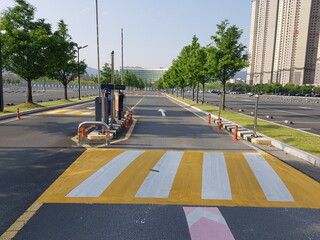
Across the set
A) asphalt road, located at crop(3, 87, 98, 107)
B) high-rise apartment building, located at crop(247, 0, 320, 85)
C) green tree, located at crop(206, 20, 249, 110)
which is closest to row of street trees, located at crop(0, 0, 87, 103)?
asphalt road, located at crop(3, 87, 98, 107)

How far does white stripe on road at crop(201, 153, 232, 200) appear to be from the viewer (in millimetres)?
4914

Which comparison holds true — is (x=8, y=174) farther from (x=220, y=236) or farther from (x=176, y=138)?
(x=176, y=138)

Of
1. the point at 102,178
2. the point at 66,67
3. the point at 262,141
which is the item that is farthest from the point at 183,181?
the point at 66,67

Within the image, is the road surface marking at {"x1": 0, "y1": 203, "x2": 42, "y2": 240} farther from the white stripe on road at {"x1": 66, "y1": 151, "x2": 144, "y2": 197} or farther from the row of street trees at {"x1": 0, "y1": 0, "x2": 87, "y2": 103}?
the row of street trees at {"x1": 0, "y1": 0, "x2": 87, "y2": 103}

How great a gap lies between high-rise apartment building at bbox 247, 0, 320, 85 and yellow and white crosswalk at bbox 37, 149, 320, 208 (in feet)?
437

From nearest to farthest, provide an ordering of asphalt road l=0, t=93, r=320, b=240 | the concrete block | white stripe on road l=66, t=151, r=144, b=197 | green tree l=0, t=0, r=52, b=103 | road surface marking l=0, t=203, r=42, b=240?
road surface marking l=0, t=203, r=42, b=240 → asphalt road l=0, t=93, r=320, b=240 → white stripe on road l=66, t=151, r=144, b=197 → the concrete block → green tree l=0, t=0, r=52, b=103

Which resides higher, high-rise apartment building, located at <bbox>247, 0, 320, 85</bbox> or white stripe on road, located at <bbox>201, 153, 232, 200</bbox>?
high-rise apartment building, located at <bbox>247, 0, 320, 85</bbox>

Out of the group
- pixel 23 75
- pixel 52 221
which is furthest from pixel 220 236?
pixel 23 75

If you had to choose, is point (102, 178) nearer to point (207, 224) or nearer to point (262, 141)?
point (207, 224)

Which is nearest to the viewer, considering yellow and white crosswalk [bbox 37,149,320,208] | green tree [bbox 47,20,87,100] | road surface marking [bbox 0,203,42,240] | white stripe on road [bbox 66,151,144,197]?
road surface marking [bbox 0,203,42,240]

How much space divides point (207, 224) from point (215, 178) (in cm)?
215

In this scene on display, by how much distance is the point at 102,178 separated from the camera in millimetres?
5672

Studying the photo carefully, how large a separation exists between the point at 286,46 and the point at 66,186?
156 meters

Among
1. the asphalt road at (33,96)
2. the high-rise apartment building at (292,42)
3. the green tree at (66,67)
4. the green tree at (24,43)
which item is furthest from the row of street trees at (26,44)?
the high-rise apartment building at (292,42)
